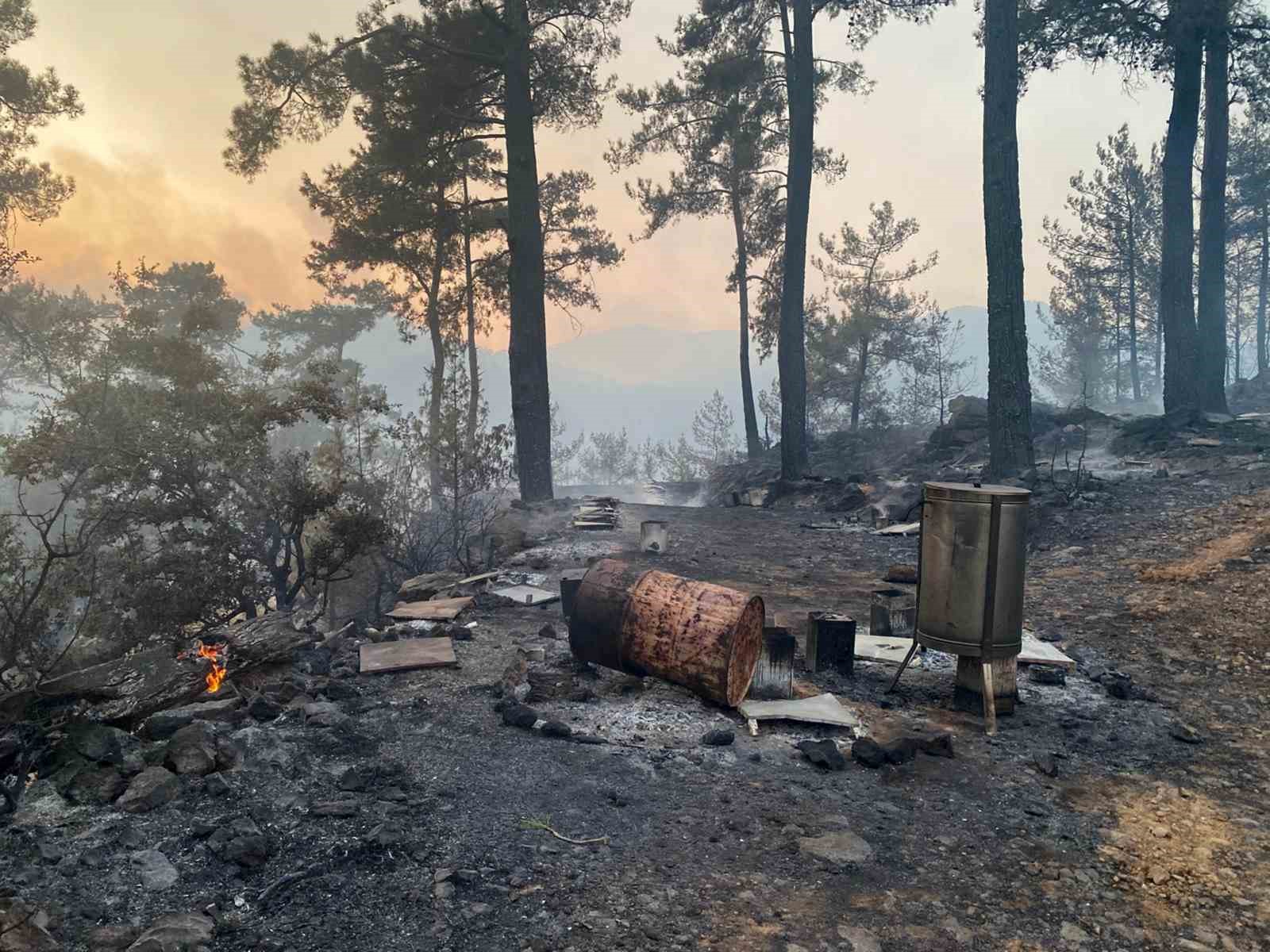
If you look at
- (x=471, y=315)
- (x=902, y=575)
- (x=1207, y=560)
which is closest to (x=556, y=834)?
(x=902, y=575)

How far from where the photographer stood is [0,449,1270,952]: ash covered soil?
8.50 feet

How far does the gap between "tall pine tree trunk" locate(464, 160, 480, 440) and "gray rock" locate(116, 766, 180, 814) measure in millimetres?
11916

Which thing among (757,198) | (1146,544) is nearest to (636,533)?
(1146,544)

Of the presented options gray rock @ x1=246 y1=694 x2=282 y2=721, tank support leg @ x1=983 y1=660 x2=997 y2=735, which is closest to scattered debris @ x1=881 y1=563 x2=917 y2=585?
tank support leg @ x1=983 y1=660 x2=997 y2=735

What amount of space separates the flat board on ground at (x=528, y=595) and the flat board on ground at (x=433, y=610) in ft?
1.66

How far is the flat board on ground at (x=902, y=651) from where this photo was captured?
5355 mm

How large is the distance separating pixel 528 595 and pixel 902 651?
375 cm

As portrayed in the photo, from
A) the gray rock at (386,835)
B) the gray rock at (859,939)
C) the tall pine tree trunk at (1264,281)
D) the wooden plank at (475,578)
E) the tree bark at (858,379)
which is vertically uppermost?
the tall pine tree trunk at (1264,281)

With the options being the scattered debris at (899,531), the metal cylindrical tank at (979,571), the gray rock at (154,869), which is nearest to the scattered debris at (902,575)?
the scattered debris at (899,531)

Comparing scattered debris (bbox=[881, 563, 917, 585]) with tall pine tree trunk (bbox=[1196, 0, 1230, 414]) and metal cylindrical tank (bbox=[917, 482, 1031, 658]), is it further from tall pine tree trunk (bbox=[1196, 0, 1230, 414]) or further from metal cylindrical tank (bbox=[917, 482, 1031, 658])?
tall pine tree trunk (bbox=[1196, 0, 1230, 414])

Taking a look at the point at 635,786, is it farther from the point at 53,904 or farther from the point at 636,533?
the point at 636,533

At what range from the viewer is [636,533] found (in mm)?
11531

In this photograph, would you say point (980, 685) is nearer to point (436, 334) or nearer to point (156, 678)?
point (156, 678)

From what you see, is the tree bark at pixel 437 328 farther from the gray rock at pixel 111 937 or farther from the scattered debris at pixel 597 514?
the gray rock at pixel 111 937
